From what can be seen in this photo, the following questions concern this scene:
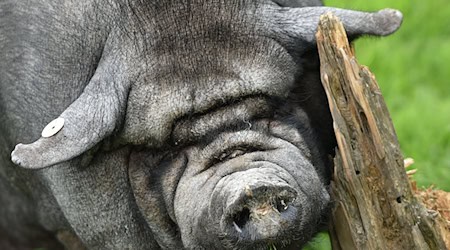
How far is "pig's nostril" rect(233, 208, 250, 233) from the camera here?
4371 millimetres

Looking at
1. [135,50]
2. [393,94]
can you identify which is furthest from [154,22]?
[393,94]

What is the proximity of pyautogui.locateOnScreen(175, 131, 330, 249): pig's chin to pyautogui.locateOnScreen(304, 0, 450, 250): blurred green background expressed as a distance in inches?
81.3

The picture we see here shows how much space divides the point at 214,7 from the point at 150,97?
0.44 m

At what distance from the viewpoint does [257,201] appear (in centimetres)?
432

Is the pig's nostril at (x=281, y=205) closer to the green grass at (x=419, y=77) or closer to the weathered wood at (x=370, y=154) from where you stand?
the weathered wood at (x=370, y=154)

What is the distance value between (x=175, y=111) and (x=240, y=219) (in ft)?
1.83

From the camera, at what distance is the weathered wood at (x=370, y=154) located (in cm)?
461

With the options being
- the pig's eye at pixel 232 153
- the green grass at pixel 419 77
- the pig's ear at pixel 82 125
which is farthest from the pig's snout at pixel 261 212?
the green grass at pixel 419 77

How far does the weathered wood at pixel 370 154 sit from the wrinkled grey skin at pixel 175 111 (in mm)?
182

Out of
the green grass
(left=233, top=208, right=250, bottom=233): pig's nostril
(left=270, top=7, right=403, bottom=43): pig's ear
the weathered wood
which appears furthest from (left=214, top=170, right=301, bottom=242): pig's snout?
the green grass

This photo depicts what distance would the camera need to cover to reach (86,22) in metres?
4.96

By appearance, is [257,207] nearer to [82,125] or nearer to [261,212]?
[261,212]

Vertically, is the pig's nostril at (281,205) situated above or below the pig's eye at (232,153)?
below

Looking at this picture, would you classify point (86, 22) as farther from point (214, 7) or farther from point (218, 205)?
point (218, 205)
